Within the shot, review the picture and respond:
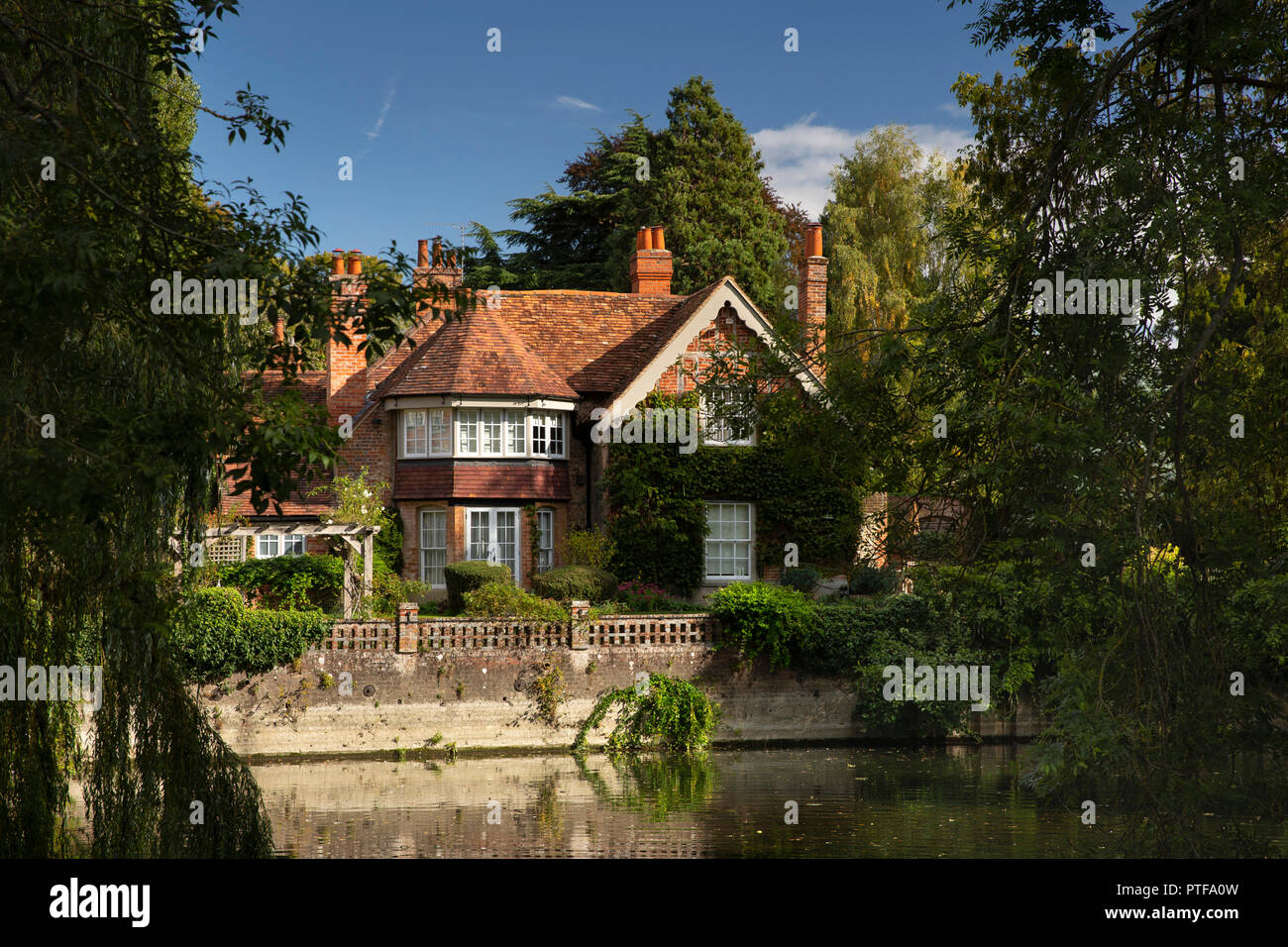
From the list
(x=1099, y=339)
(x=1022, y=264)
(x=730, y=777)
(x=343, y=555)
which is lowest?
(x=730, y=777)

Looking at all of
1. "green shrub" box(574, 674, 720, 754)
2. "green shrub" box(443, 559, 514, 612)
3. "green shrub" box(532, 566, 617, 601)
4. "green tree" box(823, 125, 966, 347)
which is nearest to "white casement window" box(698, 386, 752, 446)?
"green shrub" box(574, 674, 720, 754)

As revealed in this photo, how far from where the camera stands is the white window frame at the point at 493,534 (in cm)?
2817

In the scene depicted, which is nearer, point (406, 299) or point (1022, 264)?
point (406, 299)

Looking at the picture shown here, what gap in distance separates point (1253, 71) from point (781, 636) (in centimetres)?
1606

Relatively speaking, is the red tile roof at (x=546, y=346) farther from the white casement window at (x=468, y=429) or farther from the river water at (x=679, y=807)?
the river water at (x=679, y=807)

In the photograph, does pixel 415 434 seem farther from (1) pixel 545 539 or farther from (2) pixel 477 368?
(1) pixel 545 539

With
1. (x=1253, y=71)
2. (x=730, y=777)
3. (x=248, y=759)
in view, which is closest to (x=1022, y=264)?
(x=1253, y=71)

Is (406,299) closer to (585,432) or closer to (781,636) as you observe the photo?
(781,636)

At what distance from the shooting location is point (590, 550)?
27.4 metres

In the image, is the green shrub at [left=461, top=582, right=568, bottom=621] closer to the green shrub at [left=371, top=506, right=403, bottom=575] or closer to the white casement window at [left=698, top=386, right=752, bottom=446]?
the green shrub at [left=371, top=506, right=403, bottom=575]

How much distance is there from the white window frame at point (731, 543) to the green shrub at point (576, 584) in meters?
3.06

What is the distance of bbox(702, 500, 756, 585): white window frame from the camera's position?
94.2ft

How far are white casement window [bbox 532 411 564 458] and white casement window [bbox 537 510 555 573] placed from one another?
1.42m
